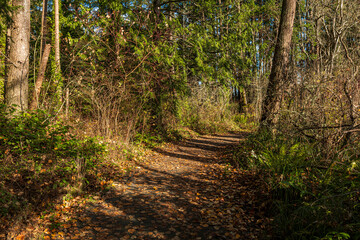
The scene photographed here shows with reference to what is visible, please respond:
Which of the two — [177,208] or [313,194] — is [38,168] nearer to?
[177,208]

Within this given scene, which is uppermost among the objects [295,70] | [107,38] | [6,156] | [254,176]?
[107,38]

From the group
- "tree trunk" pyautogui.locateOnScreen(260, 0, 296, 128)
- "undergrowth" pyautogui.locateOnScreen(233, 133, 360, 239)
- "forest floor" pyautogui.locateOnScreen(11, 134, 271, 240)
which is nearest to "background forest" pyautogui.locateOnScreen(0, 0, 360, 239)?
"undergrowth" pyautogui.locateOnScreen(233, 133, 360, 239)

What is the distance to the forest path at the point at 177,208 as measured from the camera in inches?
127

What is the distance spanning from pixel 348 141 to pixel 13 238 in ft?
17.4

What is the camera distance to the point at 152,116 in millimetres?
9133

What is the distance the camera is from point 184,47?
31.4ft

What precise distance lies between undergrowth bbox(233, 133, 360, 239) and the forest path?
1.25 ft

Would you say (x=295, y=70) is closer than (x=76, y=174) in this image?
No

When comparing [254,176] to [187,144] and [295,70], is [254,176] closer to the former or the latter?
[295,70]

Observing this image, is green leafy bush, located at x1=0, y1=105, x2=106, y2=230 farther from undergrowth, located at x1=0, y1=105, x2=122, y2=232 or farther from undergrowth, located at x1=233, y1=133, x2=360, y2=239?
undergrowth, located at x1=233, y1=133, x2=360, y2=239

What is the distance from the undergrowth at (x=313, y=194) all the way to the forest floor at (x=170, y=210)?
33 centimetres

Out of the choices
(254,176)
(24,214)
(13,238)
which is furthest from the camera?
(254,176)

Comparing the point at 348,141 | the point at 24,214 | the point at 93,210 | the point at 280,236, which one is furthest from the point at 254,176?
the point at 24,214

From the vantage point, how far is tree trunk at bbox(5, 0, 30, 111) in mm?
5832
